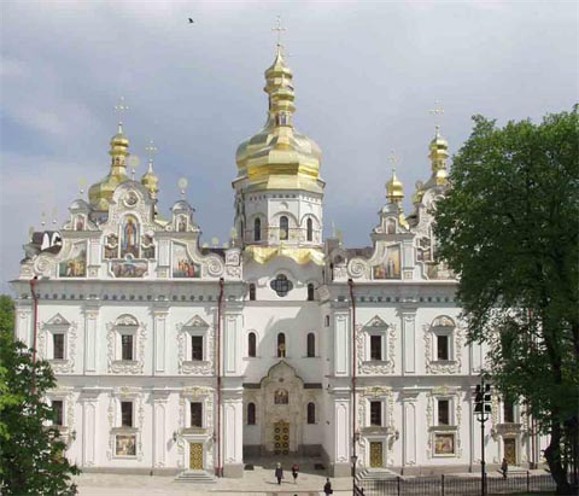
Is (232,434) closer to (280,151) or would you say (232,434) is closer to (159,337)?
(159,337)

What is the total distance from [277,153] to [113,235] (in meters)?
13.1

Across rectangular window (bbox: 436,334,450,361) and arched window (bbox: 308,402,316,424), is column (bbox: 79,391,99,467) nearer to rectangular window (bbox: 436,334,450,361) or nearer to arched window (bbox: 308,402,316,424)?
arched window (bbox: 308,402,316,424)

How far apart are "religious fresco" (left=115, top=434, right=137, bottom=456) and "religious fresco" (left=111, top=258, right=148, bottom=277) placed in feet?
24.3

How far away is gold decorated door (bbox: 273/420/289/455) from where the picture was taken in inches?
1743

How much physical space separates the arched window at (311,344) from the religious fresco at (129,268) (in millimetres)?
10449

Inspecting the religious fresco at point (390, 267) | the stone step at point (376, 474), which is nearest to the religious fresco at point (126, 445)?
the stone step at point (376, 474)

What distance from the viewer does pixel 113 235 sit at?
40.2 m

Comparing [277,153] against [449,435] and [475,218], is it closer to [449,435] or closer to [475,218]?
[449,435]

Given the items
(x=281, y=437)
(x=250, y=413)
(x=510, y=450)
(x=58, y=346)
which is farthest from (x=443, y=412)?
(x=58, y=346)

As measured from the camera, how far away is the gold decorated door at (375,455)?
4000 cm

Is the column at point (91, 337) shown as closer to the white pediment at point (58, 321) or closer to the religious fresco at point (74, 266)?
the white pediment at point (58, 321)

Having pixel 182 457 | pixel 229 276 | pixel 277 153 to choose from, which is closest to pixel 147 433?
pixel 182 457

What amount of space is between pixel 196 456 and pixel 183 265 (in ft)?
28.9

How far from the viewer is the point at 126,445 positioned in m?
39.3
